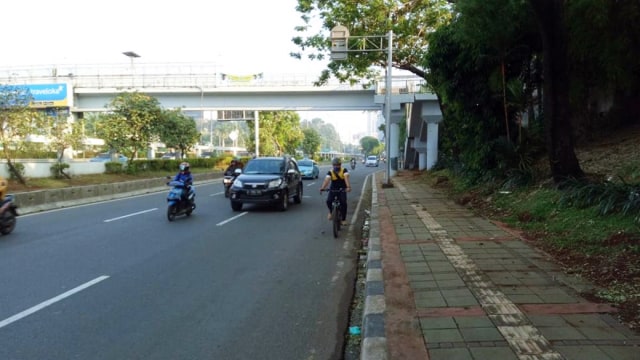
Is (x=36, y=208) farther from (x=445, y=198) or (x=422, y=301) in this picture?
(x=422, y=301)

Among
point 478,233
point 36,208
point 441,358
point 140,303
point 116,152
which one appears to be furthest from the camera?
point 116,152

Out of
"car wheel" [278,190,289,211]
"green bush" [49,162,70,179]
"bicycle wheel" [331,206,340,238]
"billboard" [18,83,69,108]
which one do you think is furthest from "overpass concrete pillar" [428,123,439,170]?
"billboard" [18,83,69,108]

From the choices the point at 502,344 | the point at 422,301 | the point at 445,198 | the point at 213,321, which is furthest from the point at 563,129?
the point at 213,321

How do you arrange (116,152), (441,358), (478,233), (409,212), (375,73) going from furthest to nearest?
(116,152)
(375,73)
(409,212)
(478,233)
(441,358)

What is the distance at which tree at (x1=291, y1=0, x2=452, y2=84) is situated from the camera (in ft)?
69.2

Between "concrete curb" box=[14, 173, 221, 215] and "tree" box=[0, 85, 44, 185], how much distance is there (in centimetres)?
420

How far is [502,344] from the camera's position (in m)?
4.15

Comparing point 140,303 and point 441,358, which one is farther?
point 140,303

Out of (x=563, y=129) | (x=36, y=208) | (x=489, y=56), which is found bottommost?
(x=36, y=208)

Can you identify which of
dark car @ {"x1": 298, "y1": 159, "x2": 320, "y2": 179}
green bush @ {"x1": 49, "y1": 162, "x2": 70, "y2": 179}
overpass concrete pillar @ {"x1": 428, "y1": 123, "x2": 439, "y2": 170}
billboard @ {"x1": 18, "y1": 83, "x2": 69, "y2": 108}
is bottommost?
dark car @ {"x1": 298, "y1": 159, "x2": 320, "y2": 179}

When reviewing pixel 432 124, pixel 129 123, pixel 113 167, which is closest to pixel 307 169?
pixel 432 124

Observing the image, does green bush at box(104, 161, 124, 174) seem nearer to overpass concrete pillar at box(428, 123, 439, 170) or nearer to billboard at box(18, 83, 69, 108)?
billboard at box(18, 83, 69, 108)

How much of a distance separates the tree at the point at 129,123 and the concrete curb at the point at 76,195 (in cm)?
749

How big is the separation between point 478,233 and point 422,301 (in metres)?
4.41
